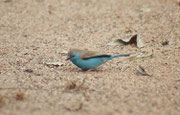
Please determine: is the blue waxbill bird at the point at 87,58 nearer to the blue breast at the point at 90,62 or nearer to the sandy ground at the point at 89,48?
the blue breast at the point at 90,62

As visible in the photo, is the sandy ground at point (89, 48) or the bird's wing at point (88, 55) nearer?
the sandy ground at point (89, 48)

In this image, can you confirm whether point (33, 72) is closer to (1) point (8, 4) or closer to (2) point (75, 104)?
(2) point (75, 104)

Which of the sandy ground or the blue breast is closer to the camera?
the sandy ground

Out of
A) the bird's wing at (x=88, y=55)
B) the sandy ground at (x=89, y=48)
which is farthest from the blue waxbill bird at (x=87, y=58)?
the sandy ground at (x=89, y=48)

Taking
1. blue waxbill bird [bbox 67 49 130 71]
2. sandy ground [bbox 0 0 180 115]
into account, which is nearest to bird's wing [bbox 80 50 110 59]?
blue waxbill bird [bbox 67 49 130 71]

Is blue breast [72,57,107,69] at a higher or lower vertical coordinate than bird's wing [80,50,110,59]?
lower

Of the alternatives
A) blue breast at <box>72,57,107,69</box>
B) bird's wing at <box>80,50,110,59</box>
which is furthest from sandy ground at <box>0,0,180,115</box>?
bird's wing at <box>80,50,110,59</box>

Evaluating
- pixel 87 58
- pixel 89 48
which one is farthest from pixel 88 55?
pixel 89 48

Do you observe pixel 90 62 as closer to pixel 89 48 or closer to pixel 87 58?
pixel 87 58

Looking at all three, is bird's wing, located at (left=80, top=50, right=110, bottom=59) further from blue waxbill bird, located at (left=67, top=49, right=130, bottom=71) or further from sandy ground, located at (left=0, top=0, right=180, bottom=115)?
sandy ground, located at (left=0, top=0, right=180, bottom=115)
